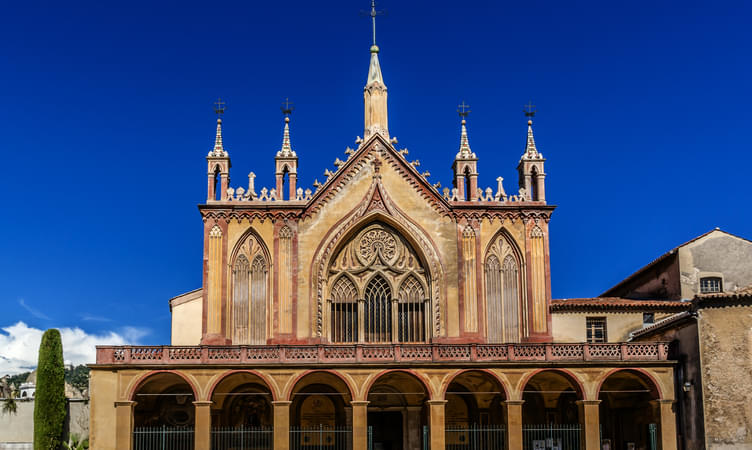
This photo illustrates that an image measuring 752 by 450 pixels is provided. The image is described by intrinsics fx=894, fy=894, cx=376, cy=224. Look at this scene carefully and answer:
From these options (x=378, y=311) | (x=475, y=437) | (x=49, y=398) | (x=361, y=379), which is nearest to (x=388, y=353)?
(x=361, y=379)

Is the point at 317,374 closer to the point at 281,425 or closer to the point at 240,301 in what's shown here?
the point at 281,425

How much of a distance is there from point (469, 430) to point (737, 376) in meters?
11.2

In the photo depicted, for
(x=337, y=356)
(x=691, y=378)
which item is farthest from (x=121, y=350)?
(x=691, y=378)

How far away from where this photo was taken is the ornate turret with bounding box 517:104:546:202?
44438 millimetres

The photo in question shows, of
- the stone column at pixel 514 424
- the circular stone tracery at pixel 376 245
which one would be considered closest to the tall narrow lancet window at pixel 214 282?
the circular stone tracery at pixel 376 245

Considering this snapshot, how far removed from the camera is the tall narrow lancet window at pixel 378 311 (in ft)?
142

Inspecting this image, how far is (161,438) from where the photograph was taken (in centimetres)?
3866

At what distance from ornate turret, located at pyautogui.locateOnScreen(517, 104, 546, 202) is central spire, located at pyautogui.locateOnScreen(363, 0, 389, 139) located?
710 centimetres

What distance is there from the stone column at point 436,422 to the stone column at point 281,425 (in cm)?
604

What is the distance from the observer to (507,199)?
4434 centimetres

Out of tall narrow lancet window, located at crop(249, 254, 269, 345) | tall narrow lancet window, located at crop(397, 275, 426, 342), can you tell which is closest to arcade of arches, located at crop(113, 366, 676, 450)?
tall narrow lancet window, located at crop(249, 254, 269, 345)

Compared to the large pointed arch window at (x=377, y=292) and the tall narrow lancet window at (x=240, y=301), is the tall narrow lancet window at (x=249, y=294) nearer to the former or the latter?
the tall narrow lancet window at (x=240, y=301)

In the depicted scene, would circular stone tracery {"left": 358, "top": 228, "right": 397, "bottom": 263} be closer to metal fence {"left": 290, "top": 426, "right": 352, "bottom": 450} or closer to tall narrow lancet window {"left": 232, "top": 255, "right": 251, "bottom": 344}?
tall narrow lancet window {"left": 232, "top": 255, "right": 251, "bottom": 344}

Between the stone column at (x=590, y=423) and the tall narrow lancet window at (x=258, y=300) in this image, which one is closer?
the stone column at (x=590, y=423)
